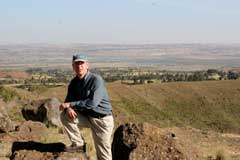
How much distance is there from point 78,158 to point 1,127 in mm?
9764

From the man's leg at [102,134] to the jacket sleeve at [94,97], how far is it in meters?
0.41

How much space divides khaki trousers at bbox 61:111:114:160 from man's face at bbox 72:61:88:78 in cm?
85

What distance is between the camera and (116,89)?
84.4 m

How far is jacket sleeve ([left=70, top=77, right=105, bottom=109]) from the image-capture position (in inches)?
361

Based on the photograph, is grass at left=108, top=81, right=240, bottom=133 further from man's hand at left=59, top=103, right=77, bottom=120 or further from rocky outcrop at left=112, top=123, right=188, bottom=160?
man's hand at left=59, top=103, right=77, bottom=120

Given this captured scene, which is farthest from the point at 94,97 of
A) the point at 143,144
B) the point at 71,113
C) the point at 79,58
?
the point at 143,144

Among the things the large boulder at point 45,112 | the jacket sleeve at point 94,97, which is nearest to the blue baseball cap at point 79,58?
the jacket sleeve at point 94,97

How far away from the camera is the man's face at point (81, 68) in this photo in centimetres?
917

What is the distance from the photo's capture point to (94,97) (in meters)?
9.15

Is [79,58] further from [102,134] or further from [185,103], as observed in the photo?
[185,103]

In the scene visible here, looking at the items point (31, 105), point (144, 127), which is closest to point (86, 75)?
point (144, 127)

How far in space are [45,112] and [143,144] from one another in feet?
51.8

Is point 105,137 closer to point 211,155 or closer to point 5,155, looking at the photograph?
point 5,155

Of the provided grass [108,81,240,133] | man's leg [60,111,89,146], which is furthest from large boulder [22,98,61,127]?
grass [108,81,240,133]
